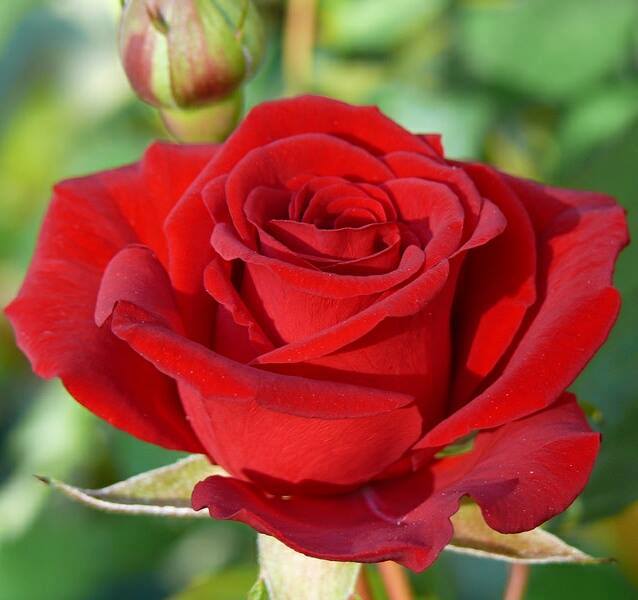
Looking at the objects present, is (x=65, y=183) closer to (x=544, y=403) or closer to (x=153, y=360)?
(x=153, y=360)

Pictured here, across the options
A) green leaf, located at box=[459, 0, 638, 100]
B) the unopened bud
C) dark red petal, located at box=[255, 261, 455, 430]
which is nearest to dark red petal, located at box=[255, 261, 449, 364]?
dark red petal, located at box=[255, 261, 455, 430]

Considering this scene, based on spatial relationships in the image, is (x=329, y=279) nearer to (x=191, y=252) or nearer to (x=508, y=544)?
(x=191, y=252)

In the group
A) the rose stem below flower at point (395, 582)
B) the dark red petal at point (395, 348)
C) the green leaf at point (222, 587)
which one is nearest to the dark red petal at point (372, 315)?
the dark red petal at point (395, 348)

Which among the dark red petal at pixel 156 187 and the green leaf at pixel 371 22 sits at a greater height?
the dark red petal at pixel 156 187

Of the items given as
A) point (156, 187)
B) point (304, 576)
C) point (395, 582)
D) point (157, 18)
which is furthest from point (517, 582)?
point (157, 18)

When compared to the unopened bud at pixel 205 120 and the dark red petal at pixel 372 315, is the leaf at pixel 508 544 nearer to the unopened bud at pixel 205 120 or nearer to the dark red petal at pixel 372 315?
the dark red petal at pixel 372 315

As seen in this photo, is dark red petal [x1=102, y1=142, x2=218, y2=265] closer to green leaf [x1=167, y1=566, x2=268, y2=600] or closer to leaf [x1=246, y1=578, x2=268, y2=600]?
leaf [x1=246, y1=578, x2=268, y2=600]
